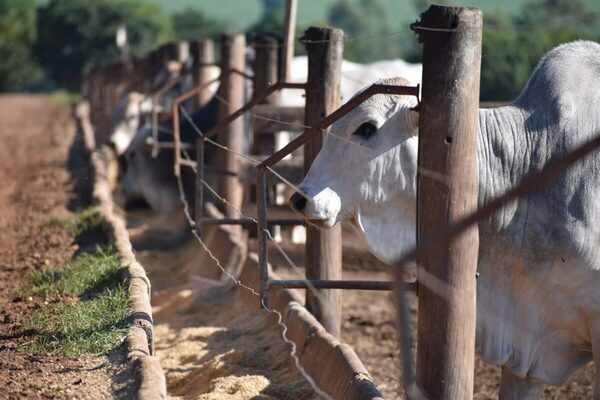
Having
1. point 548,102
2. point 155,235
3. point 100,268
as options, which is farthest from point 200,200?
point 155,235

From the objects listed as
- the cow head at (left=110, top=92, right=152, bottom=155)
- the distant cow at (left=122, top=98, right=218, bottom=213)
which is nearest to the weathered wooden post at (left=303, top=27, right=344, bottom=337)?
the distant cow at (left=122, top=98, right=218, bottom=213)

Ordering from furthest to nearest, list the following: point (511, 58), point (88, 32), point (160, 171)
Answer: point (88, 32)
point (511, 58)
point (160, 171)

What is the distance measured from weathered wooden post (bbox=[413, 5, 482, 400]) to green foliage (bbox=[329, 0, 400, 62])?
5269cm

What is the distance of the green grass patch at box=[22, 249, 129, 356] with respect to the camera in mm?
5566

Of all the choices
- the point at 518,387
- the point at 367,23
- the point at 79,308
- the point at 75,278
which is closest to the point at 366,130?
the point at 518,387

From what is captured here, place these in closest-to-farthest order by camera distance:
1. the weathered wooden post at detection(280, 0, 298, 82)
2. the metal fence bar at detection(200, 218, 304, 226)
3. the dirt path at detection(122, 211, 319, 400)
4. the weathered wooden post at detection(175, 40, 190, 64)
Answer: the dirt path at detection(122, 211, 319, 400), the metal fence bar at detection(200, 218, 304, 226), the weathered wooden post at detection(280, 0, 298, 82), the weathered wooden post at detection(175, 40, 190, 64)

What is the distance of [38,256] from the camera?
27.6 feet

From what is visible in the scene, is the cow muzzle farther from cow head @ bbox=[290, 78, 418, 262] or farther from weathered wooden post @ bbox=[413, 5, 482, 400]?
weathered wooden post @ bbox=[413, 5, 482, 400]

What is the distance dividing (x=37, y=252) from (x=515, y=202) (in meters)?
4.73

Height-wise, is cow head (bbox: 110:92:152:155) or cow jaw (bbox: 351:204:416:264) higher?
cow jaw (bbox: 351:204:416:264)

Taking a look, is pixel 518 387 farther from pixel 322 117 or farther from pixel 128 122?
pixel 128 122

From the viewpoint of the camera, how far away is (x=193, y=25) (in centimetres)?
6838

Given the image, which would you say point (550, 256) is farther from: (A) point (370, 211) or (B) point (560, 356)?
(A) point (370, 211)

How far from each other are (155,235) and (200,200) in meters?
5.77
